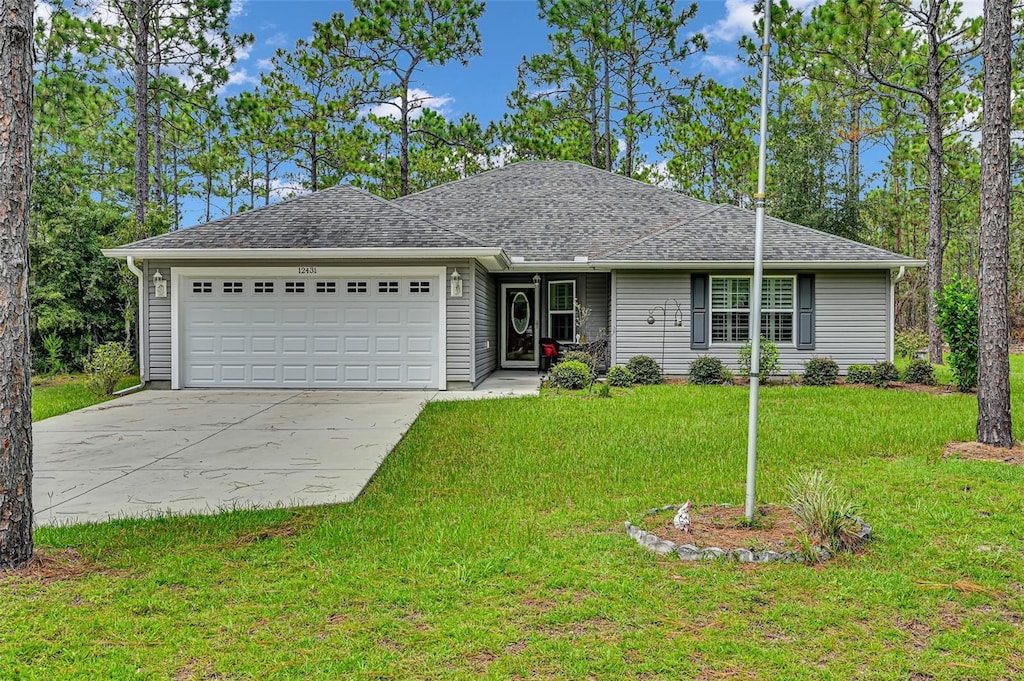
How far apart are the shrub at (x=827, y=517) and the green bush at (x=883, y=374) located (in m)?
9.30

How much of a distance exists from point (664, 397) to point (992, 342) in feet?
15.0

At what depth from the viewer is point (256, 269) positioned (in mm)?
11625

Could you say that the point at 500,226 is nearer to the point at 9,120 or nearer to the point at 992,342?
the point at 992,342

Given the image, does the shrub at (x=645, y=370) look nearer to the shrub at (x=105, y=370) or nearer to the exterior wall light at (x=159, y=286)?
the exterior wall light at (x=159, y=286)

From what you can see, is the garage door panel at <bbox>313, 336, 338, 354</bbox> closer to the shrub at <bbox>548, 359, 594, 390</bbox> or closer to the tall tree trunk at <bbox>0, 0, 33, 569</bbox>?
the shrub at <bbox>548, 359, 594, 390</bbox>

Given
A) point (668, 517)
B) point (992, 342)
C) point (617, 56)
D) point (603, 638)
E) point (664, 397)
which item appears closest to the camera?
point (603, 638)

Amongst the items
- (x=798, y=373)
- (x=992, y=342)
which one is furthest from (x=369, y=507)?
(x=798, y=373)

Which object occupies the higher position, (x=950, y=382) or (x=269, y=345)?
(x=269, y=345)

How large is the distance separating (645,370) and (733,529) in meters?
8.34

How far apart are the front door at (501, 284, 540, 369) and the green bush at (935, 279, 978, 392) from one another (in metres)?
7.94

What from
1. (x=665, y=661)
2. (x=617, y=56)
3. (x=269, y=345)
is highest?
(x=617, y=56)

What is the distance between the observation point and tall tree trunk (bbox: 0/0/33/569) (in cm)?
353

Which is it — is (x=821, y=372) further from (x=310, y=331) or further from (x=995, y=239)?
(x=310, y=331)

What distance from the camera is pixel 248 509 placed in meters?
4.73
